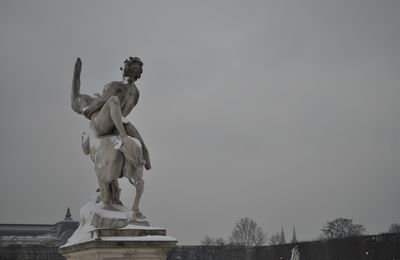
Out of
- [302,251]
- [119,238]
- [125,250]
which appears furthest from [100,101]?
[302,251]

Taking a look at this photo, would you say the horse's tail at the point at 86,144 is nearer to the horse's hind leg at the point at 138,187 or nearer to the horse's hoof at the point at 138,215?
the horse's hind leg at the point at 138,187

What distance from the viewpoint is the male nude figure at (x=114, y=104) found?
26.7ft

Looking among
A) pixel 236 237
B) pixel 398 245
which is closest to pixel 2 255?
pixel 236 237

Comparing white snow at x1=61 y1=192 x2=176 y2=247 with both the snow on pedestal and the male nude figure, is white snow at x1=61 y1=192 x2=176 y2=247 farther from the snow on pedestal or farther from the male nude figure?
the male nude figure

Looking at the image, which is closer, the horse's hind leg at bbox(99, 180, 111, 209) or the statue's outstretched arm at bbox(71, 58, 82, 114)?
the horse's hind leg at bbox(99, 180, 111, 209)

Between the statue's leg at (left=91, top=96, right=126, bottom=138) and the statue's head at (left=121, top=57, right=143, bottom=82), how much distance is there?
0.53 metres

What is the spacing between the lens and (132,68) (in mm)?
8484

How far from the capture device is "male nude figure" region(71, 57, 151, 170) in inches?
321

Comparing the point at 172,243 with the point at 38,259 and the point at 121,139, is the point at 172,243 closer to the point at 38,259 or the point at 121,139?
the point at 121,139

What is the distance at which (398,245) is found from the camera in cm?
5275

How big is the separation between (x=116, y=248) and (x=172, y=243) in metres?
0.79

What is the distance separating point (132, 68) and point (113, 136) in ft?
3.72

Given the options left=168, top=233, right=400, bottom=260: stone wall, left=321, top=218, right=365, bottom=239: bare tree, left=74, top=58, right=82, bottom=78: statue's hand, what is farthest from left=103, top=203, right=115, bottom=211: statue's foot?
left=321, top=218, right=365, bottom=239: bare tree

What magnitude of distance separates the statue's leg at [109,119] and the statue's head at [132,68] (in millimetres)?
528
